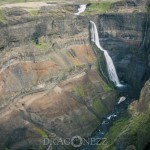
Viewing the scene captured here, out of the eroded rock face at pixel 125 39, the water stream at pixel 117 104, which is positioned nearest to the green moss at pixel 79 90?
the water stream at pixel 117 104

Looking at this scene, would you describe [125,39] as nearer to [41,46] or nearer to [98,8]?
[98,8]

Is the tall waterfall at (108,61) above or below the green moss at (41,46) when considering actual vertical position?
below

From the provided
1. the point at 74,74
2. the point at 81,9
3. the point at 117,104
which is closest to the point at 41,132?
the point at 74,74

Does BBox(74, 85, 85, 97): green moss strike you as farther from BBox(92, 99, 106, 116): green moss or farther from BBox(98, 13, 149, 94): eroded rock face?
BBox(98, 13, 149, 94): eroded rock face

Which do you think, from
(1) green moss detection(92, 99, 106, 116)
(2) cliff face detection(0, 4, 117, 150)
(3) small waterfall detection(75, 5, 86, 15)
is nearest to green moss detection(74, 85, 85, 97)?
(2) cliff face detection(0, 4, 117, 150)

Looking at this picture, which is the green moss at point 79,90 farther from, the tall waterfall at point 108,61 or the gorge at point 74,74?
the tall waterfall at point 108,61
